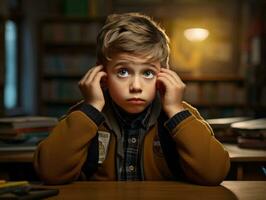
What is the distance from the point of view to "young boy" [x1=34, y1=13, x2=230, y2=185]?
117 cm

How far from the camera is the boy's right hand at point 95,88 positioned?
1.22m

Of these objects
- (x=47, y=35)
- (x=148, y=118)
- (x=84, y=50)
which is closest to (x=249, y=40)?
(x=84, y=50)

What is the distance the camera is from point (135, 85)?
115 centimetres

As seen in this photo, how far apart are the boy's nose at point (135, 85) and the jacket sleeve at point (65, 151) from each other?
121mm

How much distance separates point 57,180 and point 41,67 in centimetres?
480

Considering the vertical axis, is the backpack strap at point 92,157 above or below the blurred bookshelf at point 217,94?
above

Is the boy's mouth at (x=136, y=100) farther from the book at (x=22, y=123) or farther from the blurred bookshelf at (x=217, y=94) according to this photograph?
the blurred bookshelf at (x=217, y=94)

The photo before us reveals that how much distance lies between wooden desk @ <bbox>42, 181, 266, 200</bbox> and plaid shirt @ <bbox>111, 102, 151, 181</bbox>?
11 centimetres

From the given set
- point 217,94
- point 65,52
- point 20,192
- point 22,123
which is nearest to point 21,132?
point 22,123

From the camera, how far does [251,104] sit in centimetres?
569

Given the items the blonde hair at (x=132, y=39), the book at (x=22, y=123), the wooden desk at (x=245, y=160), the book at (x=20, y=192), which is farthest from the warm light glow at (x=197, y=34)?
the book at (x=20, y=192)

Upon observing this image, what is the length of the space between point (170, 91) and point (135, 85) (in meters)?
0.12

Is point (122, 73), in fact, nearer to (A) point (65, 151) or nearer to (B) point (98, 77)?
(B) point (98, 77)

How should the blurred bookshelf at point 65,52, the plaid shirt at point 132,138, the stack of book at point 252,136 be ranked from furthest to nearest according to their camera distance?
the blurred bookshelf at point 65,52
the stack of book at point 252,136
the plaid shirt at point 132,138
